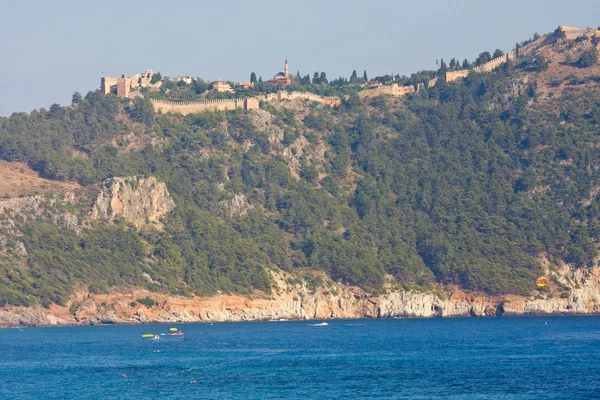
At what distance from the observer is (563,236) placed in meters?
145

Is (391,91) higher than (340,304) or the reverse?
higher

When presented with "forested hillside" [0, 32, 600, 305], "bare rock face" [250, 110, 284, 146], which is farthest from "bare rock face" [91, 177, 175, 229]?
"bare rock face" [250, 110, 284, 146]

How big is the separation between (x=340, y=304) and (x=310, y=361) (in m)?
44.3

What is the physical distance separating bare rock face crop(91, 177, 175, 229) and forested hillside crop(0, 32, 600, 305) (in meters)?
1.63

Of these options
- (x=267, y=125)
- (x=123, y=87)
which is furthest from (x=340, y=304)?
(x=123, y=87)

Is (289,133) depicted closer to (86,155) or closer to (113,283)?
(86,155)

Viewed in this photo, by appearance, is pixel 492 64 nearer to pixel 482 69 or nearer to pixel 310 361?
pixel 482 69

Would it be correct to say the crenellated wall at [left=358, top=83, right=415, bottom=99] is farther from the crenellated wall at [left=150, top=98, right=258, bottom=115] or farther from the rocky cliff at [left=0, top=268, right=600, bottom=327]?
the rocky cliff at [left=0, top=268, right=600, bottom=327]

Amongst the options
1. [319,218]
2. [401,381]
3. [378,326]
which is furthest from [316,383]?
[319,218]

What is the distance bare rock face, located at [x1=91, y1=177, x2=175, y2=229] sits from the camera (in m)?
143

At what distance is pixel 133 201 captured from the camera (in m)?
144

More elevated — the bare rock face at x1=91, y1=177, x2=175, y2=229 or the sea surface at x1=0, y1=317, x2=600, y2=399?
the bare rock face at x1=91, y1=177, x2=175, y2=229

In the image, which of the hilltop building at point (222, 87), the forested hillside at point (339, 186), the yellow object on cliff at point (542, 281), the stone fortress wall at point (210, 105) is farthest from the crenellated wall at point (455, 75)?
the yellow object on cliff at point (542, 281)

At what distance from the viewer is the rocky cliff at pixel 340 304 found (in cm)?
13388
